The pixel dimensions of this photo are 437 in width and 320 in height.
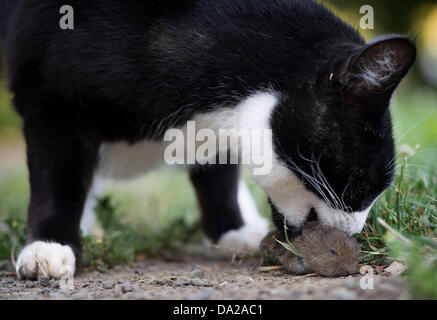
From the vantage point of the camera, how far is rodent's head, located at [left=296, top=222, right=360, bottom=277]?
1.74 metres

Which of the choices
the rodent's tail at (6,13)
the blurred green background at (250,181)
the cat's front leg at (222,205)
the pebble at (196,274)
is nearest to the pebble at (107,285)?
the pebble at (196,274)

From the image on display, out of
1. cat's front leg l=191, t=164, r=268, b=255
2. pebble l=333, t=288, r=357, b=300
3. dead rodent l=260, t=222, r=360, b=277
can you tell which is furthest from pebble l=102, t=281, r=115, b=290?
cat's front leg l=191, t=164, r=268, b=255

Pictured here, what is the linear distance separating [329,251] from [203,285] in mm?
414

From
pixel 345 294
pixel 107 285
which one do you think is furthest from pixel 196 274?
pixel 345 294

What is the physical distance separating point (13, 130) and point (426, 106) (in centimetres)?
554

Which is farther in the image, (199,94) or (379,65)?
(199,94)

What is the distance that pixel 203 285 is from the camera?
1.69m

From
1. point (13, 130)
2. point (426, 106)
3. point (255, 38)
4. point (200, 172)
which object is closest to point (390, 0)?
point (426, 106)

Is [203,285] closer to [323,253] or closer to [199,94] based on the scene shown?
[323,253]

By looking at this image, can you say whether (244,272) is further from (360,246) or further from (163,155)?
(163,155)

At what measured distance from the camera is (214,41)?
192 centimetres

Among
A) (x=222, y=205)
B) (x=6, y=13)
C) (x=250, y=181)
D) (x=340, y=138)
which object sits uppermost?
(x=6, y=13)

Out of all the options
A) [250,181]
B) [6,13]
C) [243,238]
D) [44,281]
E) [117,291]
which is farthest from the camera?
[250,181]

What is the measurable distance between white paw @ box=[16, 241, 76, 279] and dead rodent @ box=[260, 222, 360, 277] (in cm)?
75
